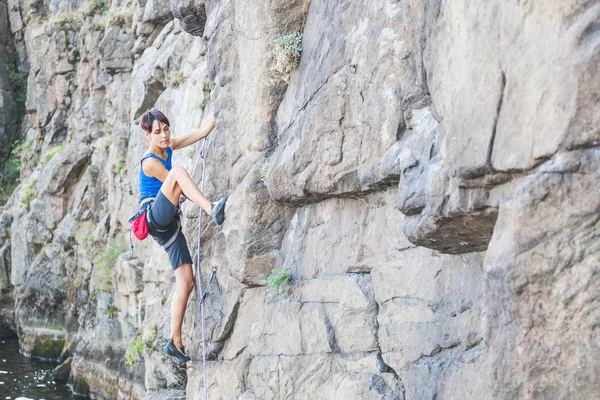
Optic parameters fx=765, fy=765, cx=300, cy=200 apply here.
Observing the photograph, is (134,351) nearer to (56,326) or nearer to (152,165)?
(152,165)

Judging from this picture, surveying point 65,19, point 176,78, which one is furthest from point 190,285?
point 65,19

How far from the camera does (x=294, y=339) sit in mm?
7551

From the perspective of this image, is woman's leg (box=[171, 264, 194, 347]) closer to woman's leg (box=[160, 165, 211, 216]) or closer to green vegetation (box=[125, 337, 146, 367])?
woman's leg (box=[160, 165, 211, 216])

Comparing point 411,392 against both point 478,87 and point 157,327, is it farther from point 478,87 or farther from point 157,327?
point 157,327

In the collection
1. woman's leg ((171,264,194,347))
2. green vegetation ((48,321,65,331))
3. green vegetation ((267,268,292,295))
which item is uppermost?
green vegetation ((267,268,292,295))

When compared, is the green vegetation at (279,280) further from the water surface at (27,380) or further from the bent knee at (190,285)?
the water surface at (27,380)

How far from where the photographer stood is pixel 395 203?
620 centimetres

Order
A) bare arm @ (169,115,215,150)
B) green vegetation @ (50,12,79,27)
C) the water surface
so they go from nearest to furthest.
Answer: bare arm @ (169,115,215,150) → the water surface → green vegetation @ (50,12,79,27)

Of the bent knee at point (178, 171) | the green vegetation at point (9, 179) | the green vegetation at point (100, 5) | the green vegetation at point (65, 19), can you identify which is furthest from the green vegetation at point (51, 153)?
the bent knee at point (178, 171)

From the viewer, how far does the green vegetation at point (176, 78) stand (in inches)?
575

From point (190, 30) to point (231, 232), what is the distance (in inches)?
161

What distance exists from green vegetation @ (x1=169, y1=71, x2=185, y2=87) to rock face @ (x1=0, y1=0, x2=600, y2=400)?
22cm

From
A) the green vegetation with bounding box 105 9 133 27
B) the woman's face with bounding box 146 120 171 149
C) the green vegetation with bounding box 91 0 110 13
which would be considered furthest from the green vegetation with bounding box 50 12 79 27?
the woman's face with bounding box 146 120 171 149

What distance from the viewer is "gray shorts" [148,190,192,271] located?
8.47 metres
